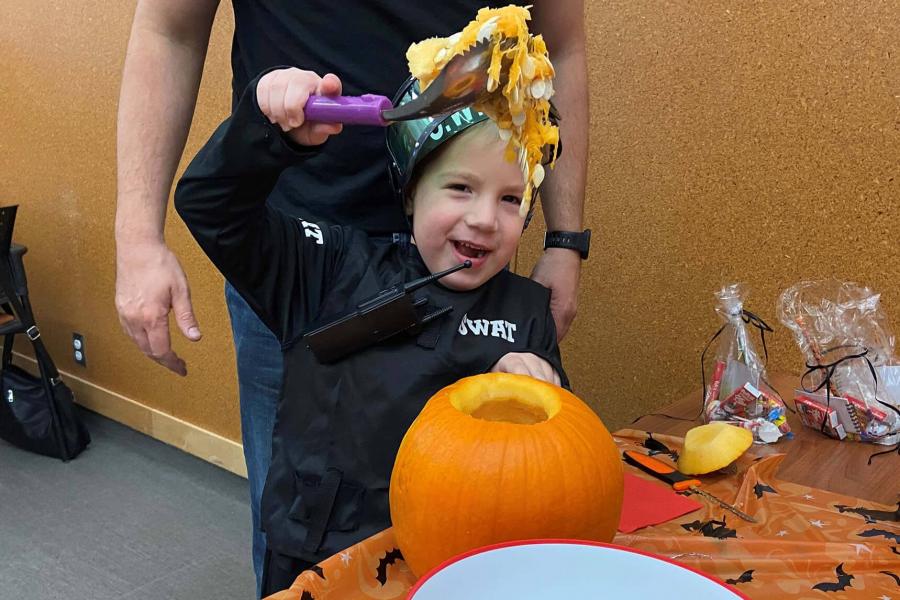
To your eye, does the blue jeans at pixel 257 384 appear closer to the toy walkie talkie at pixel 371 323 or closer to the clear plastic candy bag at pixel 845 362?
the toy walkie talkie at pixel 371 323

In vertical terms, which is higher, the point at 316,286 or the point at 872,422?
the point at 316,286

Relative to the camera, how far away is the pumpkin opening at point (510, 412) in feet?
2.42

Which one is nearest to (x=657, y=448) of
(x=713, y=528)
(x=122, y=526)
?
(x=713, y=528)

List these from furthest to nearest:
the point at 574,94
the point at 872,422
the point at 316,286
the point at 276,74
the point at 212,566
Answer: the point at 212,566 → the point at 574,94 → the point at 872,422 → the point at 316,286 → the point at 276,74

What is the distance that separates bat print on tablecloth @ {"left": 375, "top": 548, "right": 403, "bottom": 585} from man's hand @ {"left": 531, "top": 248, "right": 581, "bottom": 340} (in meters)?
0.50

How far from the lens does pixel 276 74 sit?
0.71 m

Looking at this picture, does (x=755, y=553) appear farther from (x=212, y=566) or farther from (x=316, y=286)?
(x=212, y=566)

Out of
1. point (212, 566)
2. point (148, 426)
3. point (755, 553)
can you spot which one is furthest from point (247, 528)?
point (755, 553)

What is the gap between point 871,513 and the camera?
3.03ft

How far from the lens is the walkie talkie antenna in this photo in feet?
3.06

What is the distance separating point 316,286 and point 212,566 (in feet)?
5.00

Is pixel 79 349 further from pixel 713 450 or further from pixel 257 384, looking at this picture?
pixel 713 450

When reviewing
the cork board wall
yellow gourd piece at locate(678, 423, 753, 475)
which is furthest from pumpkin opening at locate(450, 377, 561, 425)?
the cork board wall

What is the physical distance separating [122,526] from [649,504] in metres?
1.99
